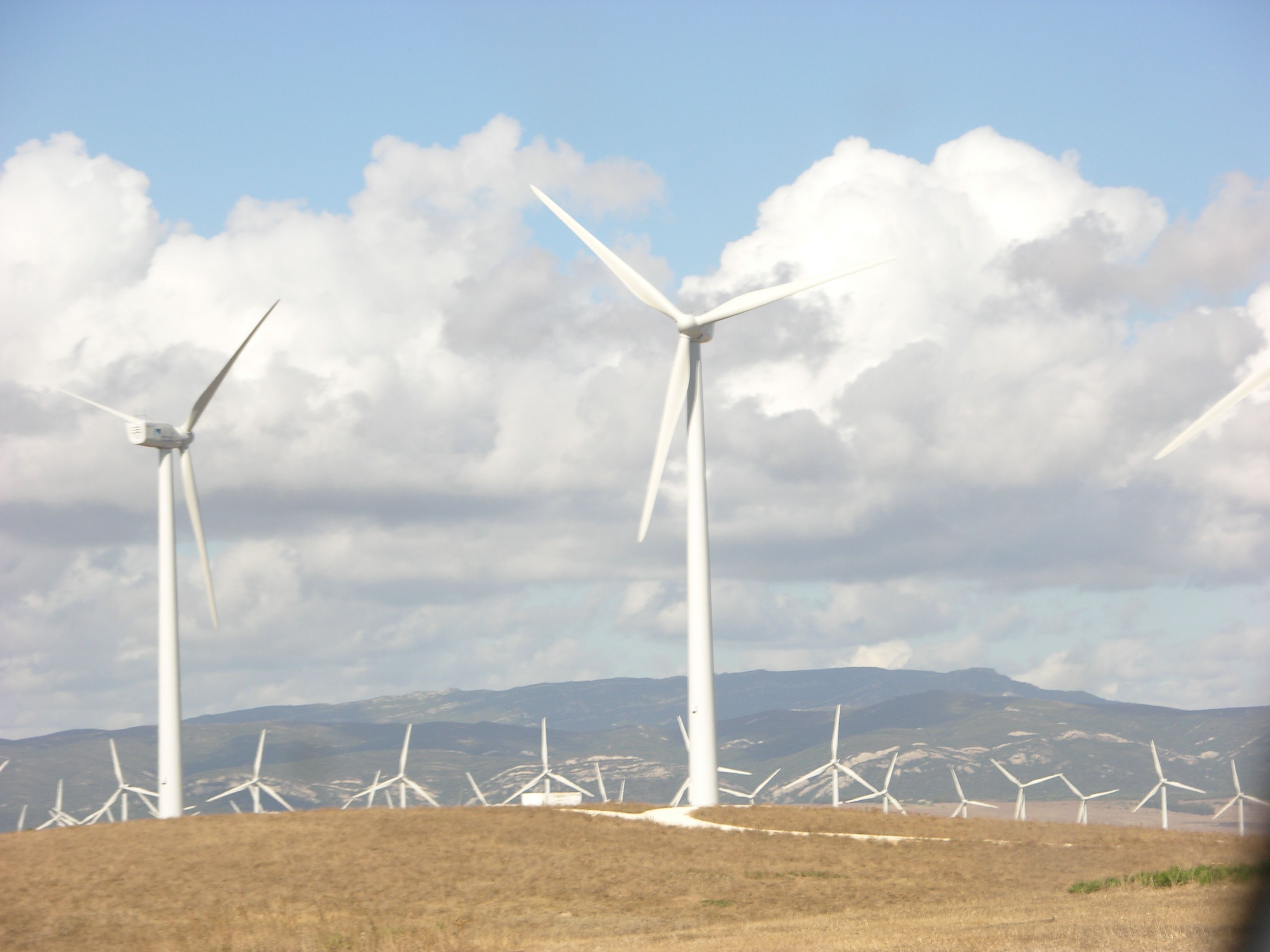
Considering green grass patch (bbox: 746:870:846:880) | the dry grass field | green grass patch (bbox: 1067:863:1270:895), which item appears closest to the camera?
the dry grass field

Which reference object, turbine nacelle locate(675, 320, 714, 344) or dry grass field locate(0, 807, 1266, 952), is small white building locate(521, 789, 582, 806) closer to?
dry grass field locate(0, 807, 1266, 952)

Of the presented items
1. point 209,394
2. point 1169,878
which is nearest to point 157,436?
point 209,394

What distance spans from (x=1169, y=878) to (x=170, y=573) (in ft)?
192

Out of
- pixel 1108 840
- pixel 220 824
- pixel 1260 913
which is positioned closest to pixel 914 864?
pixel 1108 840

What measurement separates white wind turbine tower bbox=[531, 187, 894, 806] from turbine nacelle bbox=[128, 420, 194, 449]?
1359 inches

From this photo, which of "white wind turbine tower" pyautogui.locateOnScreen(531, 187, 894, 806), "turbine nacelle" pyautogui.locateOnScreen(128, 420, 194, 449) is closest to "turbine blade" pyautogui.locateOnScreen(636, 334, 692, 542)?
"white wind turbine tower" pyautogui.locateOnScreen(531, 187, 894, 806)

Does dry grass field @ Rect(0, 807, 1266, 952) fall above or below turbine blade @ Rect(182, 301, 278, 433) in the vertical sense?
below

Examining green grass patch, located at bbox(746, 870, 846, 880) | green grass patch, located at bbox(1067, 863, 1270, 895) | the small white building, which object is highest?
the small white building

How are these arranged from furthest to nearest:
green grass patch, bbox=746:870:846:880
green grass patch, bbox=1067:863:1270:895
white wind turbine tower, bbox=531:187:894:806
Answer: white wind turbine tower, bbox=531:187:894:806
green grass patch, bbox=746:870:846:880
green grass patch, bbox=1067:863:1270:895

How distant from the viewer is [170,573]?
8038cm

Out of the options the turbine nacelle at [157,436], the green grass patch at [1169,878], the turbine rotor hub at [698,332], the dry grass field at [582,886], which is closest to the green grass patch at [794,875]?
the dry grass field at [582,886]

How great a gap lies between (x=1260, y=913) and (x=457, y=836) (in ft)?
148

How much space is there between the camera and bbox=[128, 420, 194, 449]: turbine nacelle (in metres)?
86.4

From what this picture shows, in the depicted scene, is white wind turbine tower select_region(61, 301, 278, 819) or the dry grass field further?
white wind turbine tower select_region(61, 301, 278, 819)
